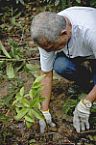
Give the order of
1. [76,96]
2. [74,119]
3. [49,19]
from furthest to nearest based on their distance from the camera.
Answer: [76,96]
[74,119]
[49,19]

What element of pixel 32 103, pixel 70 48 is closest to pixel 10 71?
pixel 32 103

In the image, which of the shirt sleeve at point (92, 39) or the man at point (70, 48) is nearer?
the man at point (70, 48)

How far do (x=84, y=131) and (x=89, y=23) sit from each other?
2.62ft

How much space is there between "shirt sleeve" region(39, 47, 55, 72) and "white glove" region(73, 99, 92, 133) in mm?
305

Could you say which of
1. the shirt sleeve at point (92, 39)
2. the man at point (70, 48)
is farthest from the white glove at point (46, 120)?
the shirt sleeve at point (92, 39)

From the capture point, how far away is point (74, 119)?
2908mm

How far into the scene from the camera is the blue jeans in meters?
2.93

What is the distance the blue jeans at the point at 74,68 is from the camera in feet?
9.62

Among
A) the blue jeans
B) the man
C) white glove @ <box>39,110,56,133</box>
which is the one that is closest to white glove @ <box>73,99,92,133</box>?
the man

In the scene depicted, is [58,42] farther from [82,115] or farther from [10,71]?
[82,115]

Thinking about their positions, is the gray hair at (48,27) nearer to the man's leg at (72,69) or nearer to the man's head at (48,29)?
the man's head at (48,29)

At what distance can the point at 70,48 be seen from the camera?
2.69 meters

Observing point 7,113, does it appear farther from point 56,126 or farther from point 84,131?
point 84,131

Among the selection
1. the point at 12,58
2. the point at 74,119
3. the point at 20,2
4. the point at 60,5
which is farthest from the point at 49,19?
the point at 20,2
